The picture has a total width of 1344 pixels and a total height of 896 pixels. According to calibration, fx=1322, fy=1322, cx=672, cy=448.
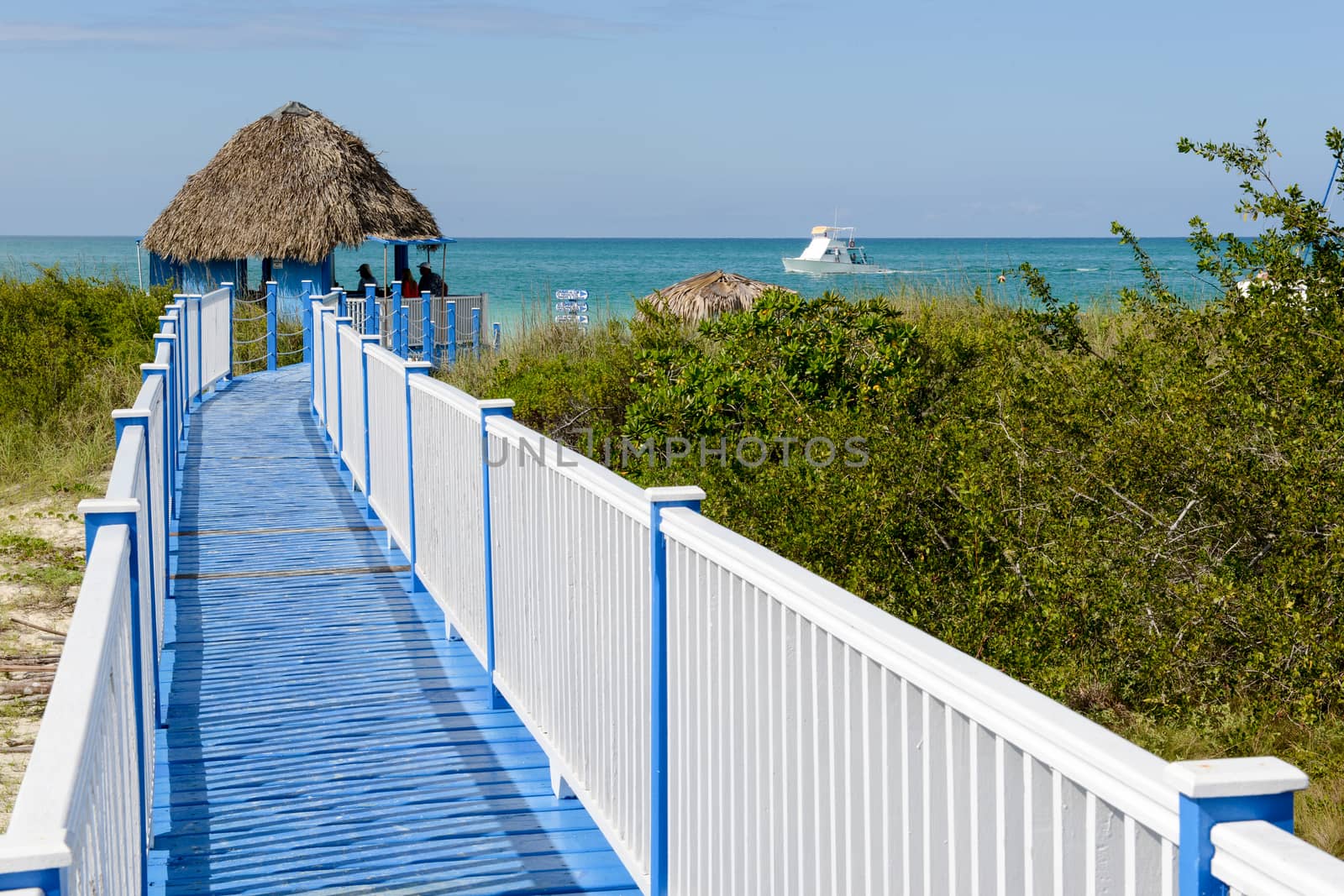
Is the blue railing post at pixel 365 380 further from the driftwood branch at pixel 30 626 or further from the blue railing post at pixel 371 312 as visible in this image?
the blue railing post at pixel 371 312

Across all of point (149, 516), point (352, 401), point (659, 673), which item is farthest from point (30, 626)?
point (659, 673)

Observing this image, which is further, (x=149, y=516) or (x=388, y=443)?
(x=388, y=443)

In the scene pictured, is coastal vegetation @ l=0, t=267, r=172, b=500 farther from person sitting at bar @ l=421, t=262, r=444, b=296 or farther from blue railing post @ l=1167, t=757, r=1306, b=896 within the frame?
blue railing post @ l=1167, t=757, r=1306, b=896

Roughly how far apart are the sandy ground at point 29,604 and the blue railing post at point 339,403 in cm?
247

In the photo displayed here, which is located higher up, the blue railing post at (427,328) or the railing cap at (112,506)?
the blue railing post at (427,328)

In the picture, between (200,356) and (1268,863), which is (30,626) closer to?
(1268,863)

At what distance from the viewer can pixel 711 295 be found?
23.4 metres

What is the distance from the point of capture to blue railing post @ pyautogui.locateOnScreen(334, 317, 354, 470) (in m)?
12.3

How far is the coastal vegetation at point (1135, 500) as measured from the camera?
5.75 m

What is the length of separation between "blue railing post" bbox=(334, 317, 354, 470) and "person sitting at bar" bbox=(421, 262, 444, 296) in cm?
1554

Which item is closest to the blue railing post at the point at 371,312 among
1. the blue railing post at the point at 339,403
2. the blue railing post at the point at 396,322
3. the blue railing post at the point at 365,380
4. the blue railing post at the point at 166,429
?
the blue railing post at the point at 396,322

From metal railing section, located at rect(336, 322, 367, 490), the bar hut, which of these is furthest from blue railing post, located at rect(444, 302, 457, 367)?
metal railing section, located at rect(336, 322, 367, 490)

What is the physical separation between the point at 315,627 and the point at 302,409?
10.5m

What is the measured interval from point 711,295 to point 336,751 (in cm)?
1824
